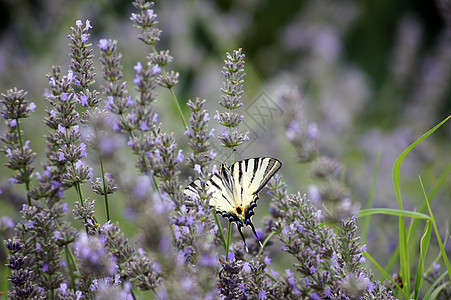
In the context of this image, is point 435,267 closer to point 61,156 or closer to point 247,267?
point 247,267

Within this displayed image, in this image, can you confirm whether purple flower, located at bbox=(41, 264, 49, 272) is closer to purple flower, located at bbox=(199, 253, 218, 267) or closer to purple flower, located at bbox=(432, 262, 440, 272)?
purple flower, located at bbox=(199, 253, 218, 267)

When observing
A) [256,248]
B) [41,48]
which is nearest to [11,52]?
[41,48]

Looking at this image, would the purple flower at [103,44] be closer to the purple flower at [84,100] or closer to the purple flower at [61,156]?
the purple flower at [84,100]

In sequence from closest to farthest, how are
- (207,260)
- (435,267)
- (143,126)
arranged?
(207,260)
(143,126)
(435,267)

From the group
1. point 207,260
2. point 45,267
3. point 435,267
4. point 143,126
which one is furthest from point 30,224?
point 435,267

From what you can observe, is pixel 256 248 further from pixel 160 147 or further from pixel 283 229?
pixel 160 147

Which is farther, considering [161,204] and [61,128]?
[61,128]

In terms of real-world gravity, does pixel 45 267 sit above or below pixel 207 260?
above

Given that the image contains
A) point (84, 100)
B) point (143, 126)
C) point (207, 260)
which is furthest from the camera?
point (84, 100)
